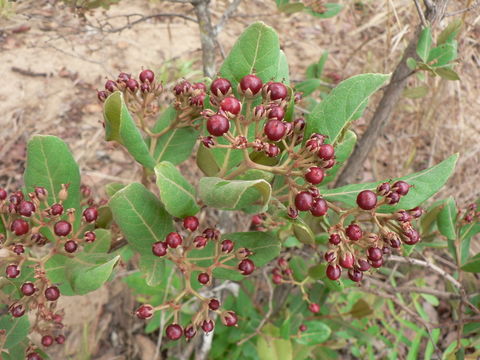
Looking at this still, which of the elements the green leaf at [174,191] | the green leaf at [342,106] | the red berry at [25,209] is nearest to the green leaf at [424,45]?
the green leaf at [342,106]

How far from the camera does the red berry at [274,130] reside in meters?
1.01

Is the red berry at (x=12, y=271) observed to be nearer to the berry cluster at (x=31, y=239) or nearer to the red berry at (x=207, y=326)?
the berry cluster at (x=31, y=239)

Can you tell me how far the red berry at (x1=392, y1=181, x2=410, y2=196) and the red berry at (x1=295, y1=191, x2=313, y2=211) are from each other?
0.24 metres

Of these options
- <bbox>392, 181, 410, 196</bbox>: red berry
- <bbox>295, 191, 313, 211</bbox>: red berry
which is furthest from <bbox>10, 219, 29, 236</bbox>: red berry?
<bbox>392, 181, 410, 196</bbox>: red berry

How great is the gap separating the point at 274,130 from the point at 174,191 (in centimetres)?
31

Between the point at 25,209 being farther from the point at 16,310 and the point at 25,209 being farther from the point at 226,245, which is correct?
the point at 226,245

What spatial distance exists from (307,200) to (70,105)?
3795 mm

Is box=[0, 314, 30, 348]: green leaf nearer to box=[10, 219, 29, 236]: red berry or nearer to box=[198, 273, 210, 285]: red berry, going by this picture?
box=[10, 219, 29, 236]: red berry

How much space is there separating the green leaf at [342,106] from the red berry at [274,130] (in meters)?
0.18

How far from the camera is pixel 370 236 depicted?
1148mm

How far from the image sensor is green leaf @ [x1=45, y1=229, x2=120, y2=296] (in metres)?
1.06

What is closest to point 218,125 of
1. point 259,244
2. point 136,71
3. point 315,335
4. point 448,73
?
point 259,244

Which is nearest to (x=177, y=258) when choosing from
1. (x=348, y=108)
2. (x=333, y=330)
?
(x=348, y=108)

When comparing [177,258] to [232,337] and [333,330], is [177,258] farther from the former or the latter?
[333,330]
